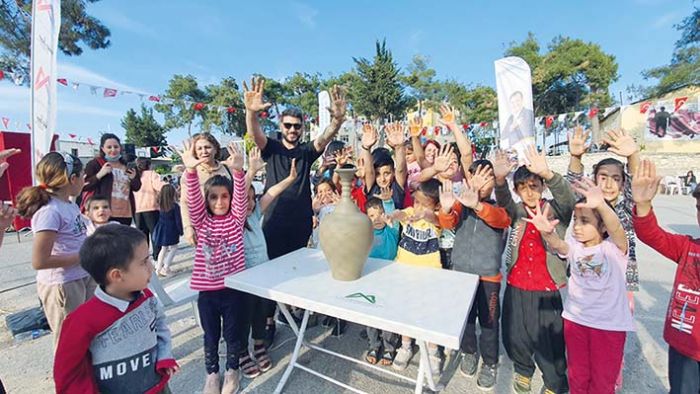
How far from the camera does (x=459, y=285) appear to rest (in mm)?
1833

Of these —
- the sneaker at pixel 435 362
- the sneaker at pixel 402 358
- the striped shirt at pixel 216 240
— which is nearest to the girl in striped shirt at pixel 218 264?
the striped shirt at pixel 216 240

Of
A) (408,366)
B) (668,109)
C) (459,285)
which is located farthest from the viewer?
(668,109)

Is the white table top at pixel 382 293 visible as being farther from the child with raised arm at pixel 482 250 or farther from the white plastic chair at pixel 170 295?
the white plastic chair at pixel 170 295

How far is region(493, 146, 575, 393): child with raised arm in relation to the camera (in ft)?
6.49

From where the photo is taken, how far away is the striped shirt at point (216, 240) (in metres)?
2.06

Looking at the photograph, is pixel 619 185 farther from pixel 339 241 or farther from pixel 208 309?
pixel 208 309

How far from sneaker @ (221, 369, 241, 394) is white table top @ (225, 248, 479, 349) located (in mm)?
652

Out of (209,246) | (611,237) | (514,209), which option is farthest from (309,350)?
(611,237)

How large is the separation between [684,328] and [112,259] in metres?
2.48

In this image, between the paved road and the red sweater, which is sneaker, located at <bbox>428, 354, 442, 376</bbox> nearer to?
the paved road

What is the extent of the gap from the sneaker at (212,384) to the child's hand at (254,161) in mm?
1343

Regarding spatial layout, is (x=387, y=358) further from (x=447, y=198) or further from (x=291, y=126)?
(x=291, y=126)

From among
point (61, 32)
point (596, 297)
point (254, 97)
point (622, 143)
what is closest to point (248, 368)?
point (254, 97)

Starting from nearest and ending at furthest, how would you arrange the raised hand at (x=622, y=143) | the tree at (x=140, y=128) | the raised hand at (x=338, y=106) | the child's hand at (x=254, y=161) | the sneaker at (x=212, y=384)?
the raised hand at (x=622, y=143) < the sneaker at (x=212, y=384) < the child's hand at (x=254, y=161) < the raised hand at (x=338, y=106) < the tree at (x=140, y=128)
